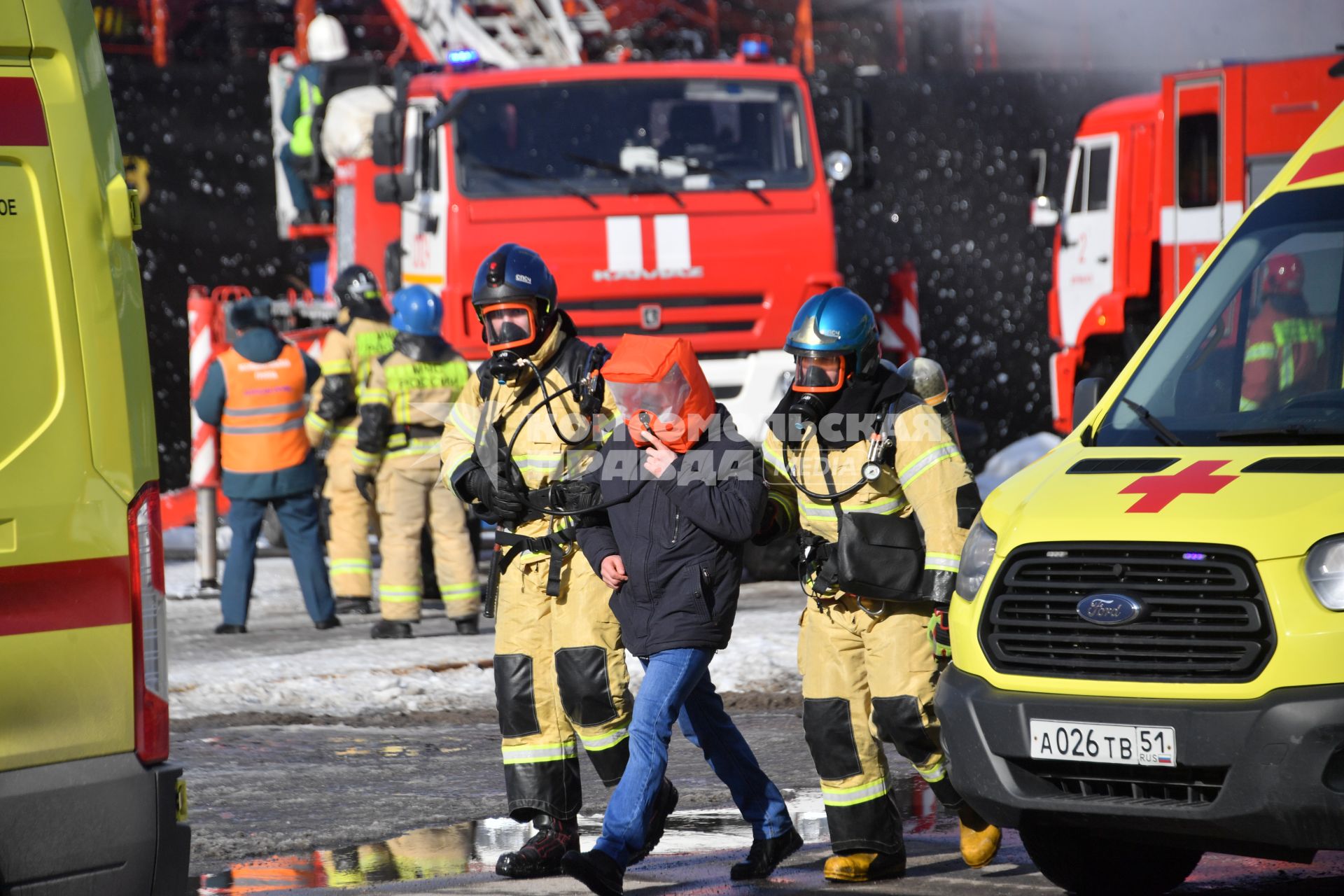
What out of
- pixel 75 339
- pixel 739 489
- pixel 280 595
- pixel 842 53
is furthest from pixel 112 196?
pixel 842 53

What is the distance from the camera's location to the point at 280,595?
12344mm

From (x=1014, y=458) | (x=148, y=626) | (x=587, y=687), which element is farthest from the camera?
(x=1014, y=458)

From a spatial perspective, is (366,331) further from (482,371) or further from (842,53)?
(842,53)

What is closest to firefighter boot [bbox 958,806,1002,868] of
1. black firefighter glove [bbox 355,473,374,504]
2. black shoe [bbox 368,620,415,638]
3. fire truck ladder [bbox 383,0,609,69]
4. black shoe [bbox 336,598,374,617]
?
black shoe [bbox 368,620,415,638]

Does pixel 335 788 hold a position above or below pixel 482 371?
below

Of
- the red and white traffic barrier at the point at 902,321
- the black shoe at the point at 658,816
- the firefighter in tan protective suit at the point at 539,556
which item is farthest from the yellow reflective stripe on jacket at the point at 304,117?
the black shoe at the point at 658,816

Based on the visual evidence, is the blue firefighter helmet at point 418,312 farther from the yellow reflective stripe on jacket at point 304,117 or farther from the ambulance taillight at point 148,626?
the ambulance taillight at point 148,626

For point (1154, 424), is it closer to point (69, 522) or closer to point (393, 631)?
point (69, 522)

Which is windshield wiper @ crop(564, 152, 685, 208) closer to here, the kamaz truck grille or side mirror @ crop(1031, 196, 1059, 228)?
side mirror @ crop(1031, 196, 1059, 228)

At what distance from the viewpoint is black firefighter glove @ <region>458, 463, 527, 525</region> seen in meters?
5.82

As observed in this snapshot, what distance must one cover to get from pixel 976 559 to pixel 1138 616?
514 mm

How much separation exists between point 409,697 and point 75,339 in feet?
15.8

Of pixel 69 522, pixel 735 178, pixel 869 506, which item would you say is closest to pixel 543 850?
pixel 869 506

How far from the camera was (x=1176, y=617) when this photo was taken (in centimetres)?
430
